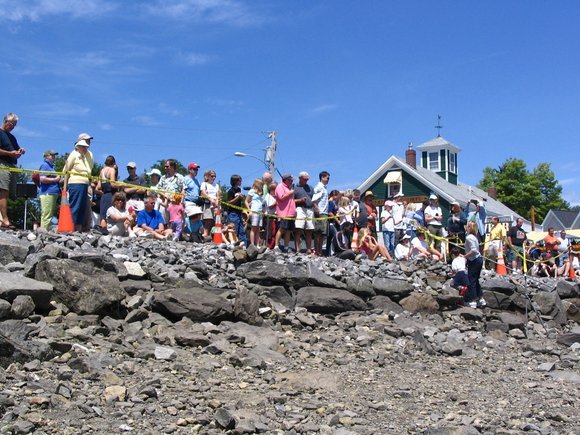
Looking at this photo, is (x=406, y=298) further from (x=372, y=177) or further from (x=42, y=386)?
(x=372, y=177)

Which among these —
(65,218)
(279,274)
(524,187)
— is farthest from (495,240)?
(524,187)

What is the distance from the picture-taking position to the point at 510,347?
12.8m

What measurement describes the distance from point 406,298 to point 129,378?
754 centimetres

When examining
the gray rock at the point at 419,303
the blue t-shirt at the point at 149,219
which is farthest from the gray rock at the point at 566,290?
the blue t-shirt at the point at 149,219

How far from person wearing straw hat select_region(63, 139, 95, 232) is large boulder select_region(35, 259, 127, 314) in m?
3.17

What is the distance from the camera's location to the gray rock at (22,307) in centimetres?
851

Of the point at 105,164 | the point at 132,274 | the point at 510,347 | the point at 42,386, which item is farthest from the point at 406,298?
the point at 42,386

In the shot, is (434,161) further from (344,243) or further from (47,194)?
(47,194)

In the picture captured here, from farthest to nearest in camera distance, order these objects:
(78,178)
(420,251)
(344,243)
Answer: (420,251) < (344,243) < (78,178)

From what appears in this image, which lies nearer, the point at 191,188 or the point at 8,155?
the point at 8,155

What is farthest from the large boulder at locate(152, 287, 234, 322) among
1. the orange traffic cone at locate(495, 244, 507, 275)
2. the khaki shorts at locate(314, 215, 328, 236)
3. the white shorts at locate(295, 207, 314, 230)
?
the orange traffic cone at locate(495, 244, 507, 275)

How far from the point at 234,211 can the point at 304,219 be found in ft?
5.20

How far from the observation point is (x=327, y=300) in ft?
41.2

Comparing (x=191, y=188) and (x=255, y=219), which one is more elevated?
(x=191, y=188)
